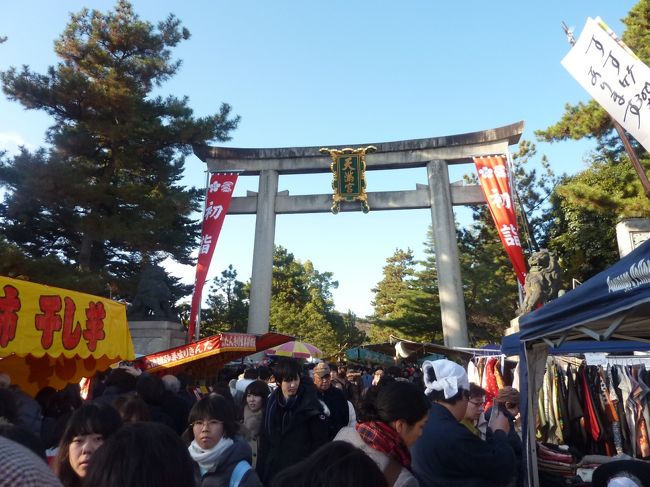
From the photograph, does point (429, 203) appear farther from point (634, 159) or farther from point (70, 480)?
point (70, 480)

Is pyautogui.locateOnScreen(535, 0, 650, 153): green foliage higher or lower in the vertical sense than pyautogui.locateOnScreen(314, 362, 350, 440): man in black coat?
higher

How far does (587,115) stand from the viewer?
457 inches

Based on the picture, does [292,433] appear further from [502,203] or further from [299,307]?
[299,307]

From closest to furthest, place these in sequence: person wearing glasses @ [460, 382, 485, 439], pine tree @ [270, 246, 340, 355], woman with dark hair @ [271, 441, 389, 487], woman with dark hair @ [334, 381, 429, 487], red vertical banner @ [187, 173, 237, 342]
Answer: woman with dark hair @ [271, 441, 389, 487], woman with dark hair @ [334, 381, 429, 487], person wearing glasses @ [460, 382, 485, 439], red vertical banner @ [187, 173, 237, 342], pine tree @ [270, 246, 340, 355]

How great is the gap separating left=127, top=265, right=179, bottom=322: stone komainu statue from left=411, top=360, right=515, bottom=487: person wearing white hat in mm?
11942

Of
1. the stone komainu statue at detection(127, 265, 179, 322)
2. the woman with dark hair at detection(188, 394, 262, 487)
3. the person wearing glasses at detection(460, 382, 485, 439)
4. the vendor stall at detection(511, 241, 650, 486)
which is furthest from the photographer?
the stone komainu statue at detection(127, 265, 179, 322)

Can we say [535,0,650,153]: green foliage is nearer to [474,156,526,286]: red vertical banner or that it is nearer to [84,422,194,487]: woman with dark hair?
[474,156,526,286]: red vertical banner

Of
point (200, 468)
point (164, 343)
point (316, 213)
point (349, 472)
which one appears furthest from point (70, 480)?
point (316, 213)

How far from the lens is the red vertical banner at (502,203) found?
14805 mm

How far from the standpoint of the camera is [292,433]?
332cm

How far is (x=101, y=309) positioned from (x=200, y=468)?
329 centimetres

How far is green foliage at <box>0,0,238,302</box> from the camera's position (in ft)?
40.4

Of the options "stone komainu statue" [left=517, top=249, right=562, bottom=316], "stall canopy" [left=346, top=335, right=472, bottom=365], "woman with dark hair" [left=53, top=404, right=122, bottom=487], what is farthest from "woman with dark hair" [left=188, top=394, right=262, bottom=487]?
"stone komainu statue" [left=517, top=249, right=562, bottom=316]

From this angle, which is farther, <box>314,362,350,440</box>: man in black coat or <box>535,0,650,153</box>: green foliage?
<box>535,0,650,153</box>: green foliage
